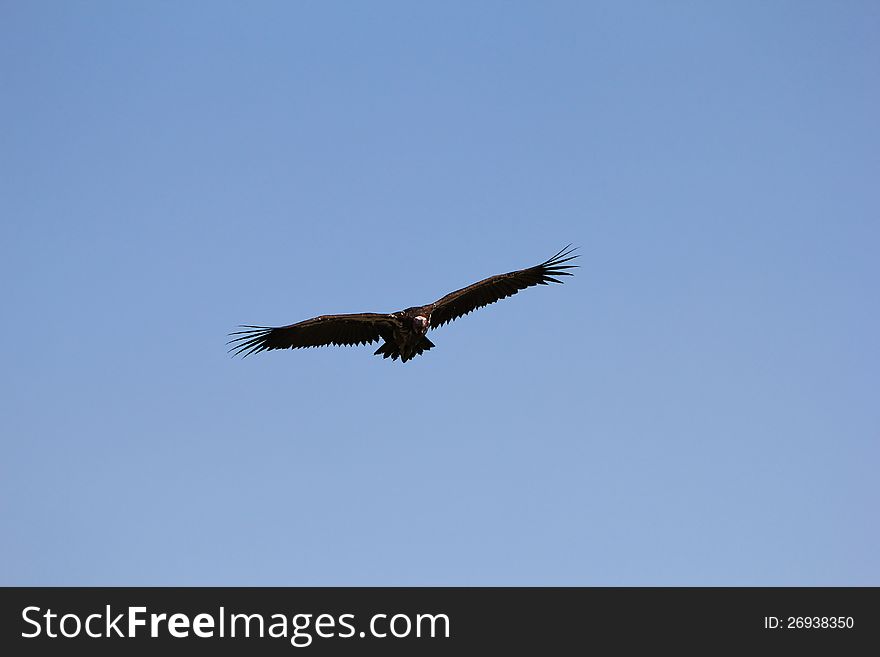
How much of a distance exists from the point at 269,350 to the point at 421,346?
15.1 feet

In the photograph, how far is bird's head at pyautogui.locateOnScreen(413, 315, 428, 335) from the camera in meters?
27.7

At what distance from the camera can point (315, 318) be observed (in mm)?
27875

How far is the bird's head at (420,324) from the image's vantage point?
27.7 m

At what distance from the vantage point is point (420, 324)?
27750 millimetres
